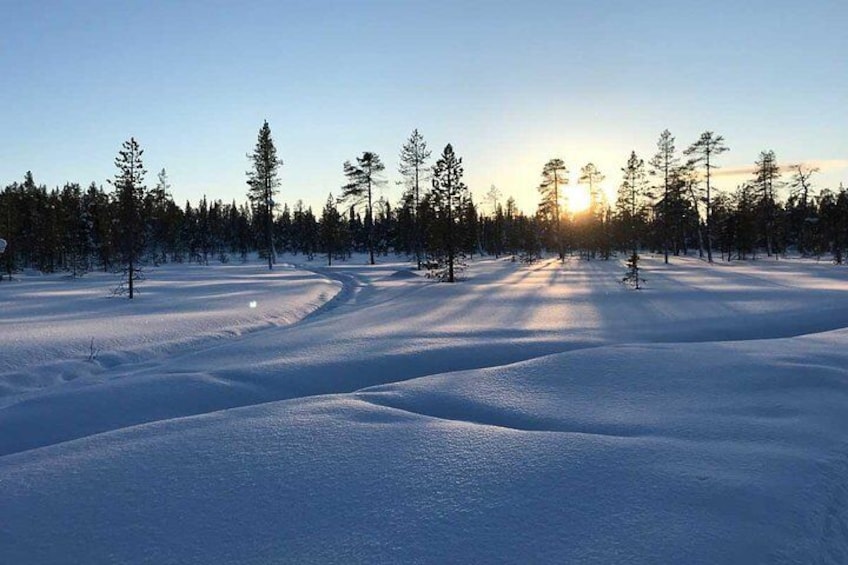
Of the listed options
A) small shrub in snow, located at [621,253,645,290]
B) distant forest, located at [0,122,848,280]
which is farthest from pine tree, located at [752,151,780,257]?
small shrub in snow, located at [621,253,645,290]

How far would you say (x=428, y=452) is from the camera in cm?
489

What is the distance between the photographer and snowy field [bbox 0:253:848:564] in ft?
11.3

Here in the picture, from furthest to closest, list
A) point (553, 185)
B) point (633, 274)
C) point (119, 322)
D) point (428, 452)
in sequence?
1. point (553, 185)
2. point (633, 274)
3. point (119, 322)
4. point (428, 452)

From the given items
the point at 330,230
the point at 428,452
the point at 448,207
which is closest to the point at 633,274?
the point at 448,207

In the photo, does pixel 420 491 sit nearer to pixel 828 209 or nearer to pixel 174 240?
pixel 828 209

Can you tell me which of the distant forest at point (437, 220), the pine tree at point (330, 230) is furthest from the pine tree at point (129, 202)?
the pine tree at point (330, 230)

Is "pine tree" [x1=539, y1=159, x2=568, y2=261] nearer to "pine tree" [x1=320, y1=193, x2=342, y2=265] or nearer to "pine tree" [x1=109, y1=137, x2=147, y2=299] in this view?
"pine tree" [x1=320, y1=193, x2=342, y2=265]

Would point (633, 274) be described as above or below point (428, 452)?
above

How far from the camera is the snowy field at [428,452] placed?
345cm

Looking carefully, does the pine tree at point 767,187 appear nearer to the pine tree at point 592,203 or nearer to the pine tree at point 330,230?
the pine tree at point 592,203

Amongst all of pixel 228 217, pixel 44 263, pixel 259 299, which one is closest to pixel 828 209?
pixel 259 299

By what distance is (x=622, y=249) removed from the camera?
76562 mm

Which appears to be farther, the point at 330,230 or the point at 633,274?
the point at 330,230

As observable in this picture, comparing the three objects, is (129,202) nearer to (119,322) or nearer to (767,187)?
(119,322)
